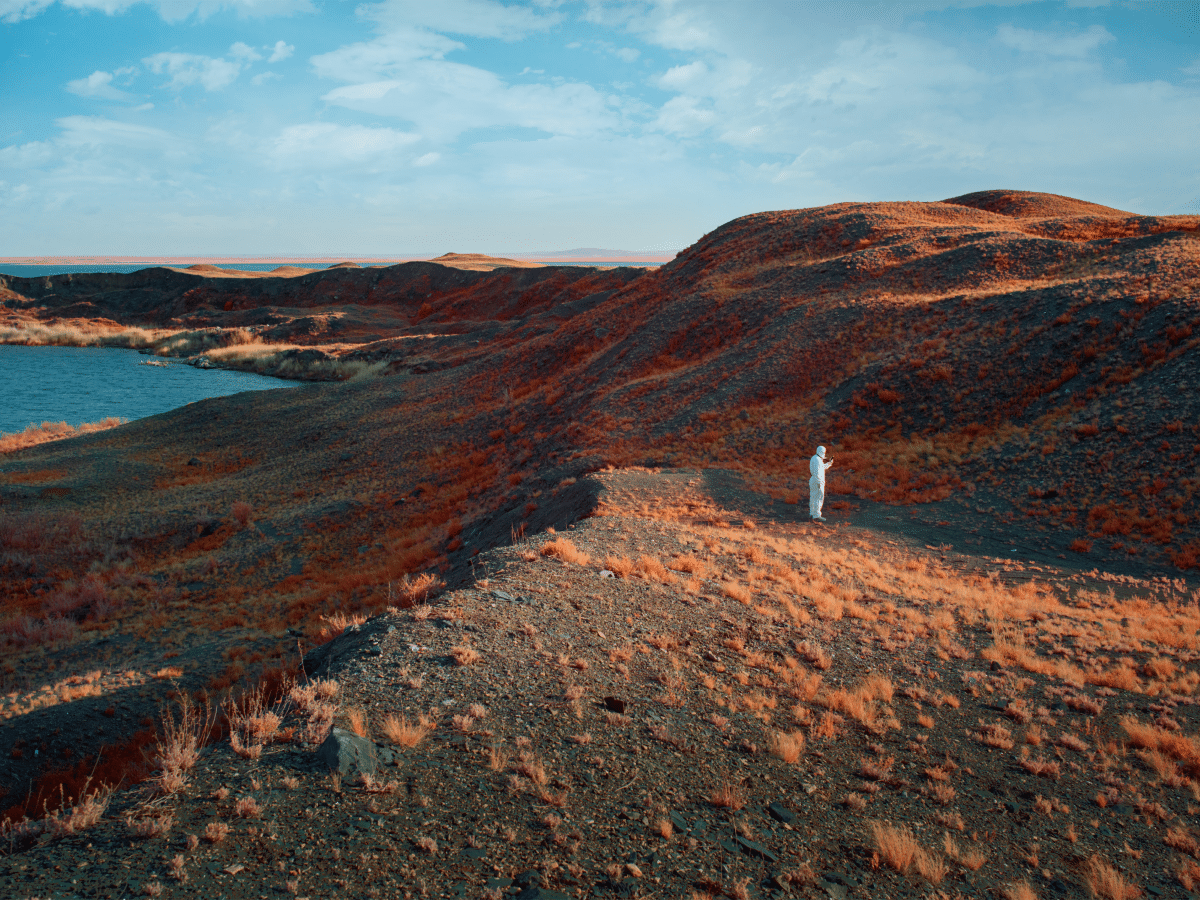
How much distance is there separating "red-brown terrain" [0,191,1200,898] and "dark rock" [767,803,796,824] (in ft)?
0.31

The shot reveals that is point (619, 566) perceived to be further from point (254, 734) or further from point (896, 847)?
point (896, 847)

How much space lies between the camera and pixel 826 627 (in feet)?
31.0

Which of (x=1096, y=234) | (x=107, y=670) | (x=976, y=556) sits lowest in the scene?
(x=107, y=670)

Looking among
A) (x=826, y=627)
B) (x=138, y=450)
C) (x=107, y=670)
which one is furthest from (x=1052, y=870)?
(x=138, y=450)

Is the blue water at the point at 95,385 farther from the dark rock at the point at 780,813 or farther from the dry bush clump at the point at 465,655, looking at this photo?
the dark rock at the point at 780,813

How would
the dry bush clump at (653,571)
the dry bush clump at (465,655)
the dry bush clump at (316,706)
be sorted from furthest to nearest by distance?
1. the dry bush clump at (653,571)
2. the dry bush clump at (465,655)
3. the dry bush clump at (316,706)

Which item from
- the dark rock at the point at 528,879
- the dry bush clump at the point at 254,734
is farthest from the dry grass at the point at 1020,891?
the dry bush clump at the point at 254,734

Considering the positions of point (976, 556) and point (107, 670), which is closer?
point (107, 670)

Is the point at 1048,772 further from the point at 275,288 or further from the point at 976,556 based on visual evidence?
the point at 275,288

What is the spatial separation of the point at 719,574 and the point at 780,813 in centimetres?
588

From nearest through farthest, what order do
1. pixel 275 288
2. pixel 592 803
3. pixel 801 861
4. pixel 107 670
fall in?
1. pixel 801 861
2. pixel 592 803
3. pixel 107 670
4. pixel 275 288

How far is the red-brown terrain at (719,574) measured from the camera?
508cm

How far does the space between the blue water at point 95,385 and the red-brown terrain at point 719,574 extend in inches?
587

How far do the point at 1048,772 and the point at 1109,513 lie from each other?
36.2 feet
